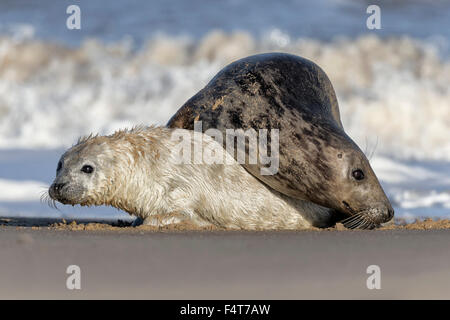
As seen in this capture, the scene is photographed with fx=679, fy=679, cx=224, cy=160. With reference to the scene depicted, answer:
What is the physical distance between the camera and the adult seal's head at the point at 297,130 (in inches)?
306

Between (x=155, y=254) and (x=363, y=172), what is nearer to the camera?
(x=155, y=254)

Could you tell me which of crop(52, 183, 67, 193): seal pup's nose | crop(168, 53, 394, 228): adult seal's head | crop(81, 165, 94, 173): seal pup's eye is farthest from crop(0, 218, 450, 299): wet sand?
crop(168, 53, 394, 228): adult seal's head

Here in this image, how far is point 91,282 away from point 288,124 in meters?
4.48

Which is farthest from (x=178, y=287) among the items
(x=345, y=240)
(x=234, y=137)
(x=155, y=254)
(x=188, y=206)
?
(x=234, y=137)

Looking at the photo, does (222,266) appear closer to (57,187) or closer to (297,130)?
(57,187)

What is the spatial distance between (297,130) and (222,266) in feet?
12.7

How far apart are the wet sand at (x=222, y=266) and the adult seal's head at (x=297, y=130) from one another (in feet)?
5.98

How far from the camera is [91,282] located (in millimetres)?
3875

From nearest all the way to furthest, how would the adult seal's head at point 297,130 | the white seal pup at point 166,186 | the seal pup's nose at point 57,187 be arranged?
the seal pup's nose at point 57,187 → the white seal pup at point 166,186 → the adult seal's head at point 297,130

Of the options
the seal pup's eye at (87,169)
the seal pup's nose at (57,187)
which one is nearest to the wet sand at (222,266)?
the seal pup's nose at (57,187)

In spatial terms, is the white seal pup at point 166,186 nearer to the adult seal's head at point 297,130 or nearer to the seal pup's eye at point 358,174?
the adult seal's head at point 297,130

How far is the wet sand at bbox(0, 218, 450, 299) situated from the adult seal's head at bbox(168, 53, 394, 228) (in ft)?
5.98

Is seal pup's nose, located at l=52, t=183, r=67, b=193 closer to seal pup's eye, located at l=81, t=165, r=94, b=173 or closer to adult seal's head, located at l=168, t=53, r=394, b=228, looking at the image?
seal pup's eye, located at l=81, t=165, r=94, b=173
